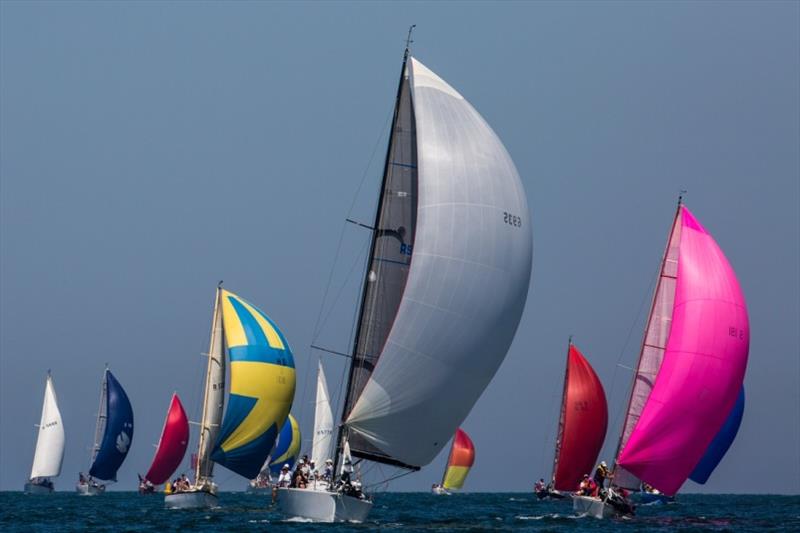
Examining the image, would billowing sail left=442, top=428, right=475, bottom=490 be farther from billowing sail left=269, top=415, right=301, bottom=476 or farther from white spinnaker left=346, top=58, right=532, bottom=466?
white spinnaker left=346, top=58, right=532, bottom=466

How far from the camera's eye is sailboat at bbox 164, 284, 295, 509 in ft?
186

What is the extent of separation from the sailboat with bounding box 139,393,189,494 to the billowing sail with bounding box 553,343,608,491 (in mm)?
20044

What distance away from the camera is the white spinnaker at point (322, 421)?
302 feet

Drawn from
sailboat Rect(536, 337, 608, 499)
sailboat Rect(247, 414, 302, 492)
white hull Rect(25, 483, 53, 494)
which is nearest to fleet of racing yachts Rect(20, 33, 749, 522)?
sailboat Rect(536, 337, 608, 499)

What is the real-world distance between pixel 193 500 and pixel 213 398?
3787 mm

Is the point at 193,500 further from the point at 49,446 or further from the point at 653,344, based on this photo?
the point at 49,446

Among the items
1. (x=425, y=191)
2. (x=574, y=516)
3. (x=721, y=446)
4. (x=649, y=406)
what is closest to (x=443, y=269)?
(x=425, y=191)

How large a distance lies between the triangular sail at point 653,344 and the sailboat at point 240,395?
44.4 ft

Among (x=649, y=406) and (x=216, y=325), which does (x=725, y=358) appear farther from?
(x=216, y=325)

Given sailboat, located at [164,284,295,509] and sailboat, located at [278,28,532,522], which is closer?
sailboat, located at [278,28,532,522]

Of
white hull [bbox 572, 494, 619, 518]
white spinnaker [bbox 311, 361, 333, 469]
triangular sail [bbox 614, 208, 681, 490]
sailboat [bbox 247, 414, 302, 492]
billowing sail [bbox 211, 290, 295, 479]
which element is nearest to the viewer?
triangular sail [bbox 614, 208, 681, 490]

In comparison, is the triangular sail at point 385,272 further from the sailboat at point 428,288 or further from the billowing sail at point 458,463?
the billowing sail at point 458,463

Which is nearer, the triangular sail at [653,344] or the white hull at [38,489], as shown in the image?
the triangular sail at [653,344]

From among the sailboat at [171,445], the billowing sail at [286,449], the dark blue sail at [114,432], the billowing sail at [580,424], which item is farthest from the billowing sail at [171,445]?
the billowing sail at [580,424]
